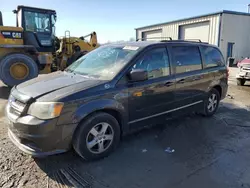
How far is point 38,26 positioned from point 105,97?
7.83 meters

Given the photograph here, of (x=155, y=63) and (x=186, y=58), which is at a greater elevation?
(x=186, y=58)

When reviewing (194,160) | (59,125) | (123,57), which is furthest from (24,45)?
(194,160)

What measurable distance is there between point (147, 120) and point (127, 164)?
91 cm

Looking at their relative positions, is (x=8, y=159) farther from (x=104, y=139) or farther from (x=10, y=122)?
(x=104, y=139)

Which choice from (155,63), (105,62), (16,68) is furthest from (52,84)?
(16,68)

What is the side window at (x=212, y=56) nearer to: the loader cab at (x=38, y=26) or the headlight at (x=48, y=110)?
the headlight at (x=48, y=110)

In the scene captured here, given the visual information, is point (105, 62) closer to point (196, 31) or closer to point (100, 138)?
point (100, 138)

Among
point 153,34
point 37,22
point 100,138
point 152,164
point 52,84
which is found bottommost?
point 152,164

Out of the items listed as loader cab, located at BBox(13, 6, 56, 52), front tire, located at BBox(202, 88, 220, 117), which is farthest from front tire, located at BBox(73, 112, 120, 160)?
loader cab, located at BBox(13, 6, 56, 52)

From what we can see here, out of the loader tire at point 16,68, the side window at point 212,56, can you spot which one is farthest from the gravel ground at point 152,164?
the loader tire at point 16,68

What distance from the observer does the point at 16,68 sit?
8.41 meters

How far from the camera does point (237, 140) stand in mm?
4191

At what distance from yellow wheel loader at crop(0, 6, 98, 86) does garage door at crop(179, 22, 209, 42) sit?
13.7m

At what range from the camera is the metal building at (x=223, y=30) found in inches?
746
